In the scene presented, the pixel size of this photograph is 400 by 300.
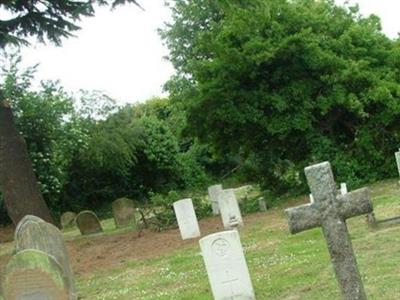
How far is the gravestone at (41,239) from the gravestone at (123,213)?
46.2 ft

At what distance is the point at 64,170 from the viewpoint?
33.8 meters

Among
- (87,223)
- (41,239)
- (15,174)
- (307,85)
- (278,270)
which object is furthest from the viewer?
(87,223)

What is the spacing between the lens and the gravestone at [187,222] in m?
17.0

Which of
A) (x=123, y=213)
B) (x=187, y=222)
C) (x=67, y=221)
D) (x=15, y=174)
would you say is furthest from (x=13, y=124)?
(x=67, y=221)

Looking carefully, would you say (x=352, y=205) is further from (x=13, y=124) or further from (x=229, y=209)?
(x=13, y=124)

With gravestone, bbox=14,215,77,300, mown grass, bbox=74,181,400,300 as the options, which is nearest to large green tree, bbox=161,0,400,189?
mown grass, bbox=74,181,400,300

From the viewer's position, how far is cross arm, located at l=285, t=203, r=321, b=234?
6.19m

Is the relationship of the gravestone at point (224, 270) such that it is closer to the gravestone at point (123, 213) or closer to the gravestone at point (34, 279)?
the gravestone at point (34, 279)

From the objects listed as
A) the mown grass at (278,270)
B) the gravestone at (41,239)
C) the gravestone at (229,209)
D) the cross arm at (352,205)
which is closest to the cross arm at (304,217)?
the cross arm at (352,205)

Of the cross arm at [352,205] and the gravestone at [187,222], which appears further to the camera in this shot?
the gravestone at [187,222]

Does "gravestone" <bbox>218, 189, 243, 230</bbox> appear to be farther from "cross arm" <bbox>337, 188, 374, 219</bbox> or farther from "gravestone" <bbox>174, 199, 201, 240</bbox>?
"cross arm" <bbox>337, 188, 374, 219</bbox>

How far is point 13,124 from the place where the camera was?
18000 mm

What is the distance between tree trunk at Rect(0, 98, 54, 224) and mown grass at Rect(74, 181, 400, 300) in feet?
14.3

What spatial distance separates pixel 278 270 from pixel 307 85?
38.8ft
